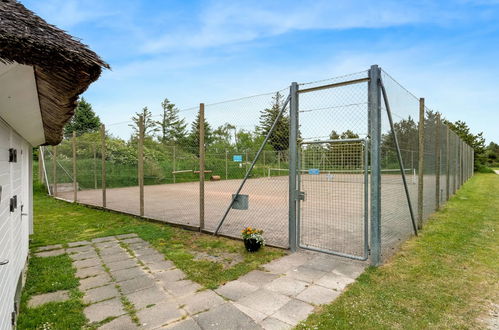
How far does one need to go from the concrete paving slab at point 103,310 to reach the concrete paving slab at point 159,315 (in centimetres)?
24

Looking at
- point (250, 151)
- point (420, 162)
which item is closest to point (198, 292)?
point (250, 151)

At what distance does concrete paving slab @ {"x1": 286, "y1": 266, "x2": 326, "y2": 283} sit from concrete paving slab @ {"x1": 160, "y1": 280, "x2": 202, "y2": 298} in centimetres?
112

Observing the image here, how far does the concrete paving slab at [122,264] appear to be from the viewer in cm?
363

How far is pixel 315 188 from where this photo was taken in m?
4.09

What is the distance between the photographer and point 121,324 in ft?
7.59

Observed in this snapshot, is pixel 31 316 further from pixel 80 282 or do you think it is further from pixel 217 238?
pixel 217 238

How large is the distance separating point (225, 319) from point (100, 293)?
147 cm

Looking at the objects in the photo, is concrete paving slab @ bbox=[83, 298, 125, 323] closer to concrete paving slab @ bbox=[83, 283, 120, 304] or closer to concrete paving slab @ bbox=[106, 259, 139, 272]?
concrete paving slab @ bbox=[83, 283, 120, 304]

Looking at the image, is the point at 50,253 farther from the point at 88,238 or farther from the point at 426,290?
the point at 426,290

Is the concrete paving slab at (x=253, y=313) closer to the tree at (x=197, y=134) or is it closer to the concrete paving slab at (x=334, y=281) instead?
the concrete paving slab at (x=334, y=281)

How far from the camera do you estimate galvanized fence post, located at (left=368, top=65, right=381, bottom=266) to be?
3488 millimetres

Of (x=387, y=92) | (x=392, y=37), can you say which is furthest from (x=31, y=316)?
(x=392, y=37)

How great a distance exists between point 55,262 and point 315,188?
3.78 m

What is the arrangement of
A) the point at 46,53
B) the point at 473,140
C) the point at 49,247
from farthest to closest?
the point at 473,140, the point at 49,247, the point at 46,53
